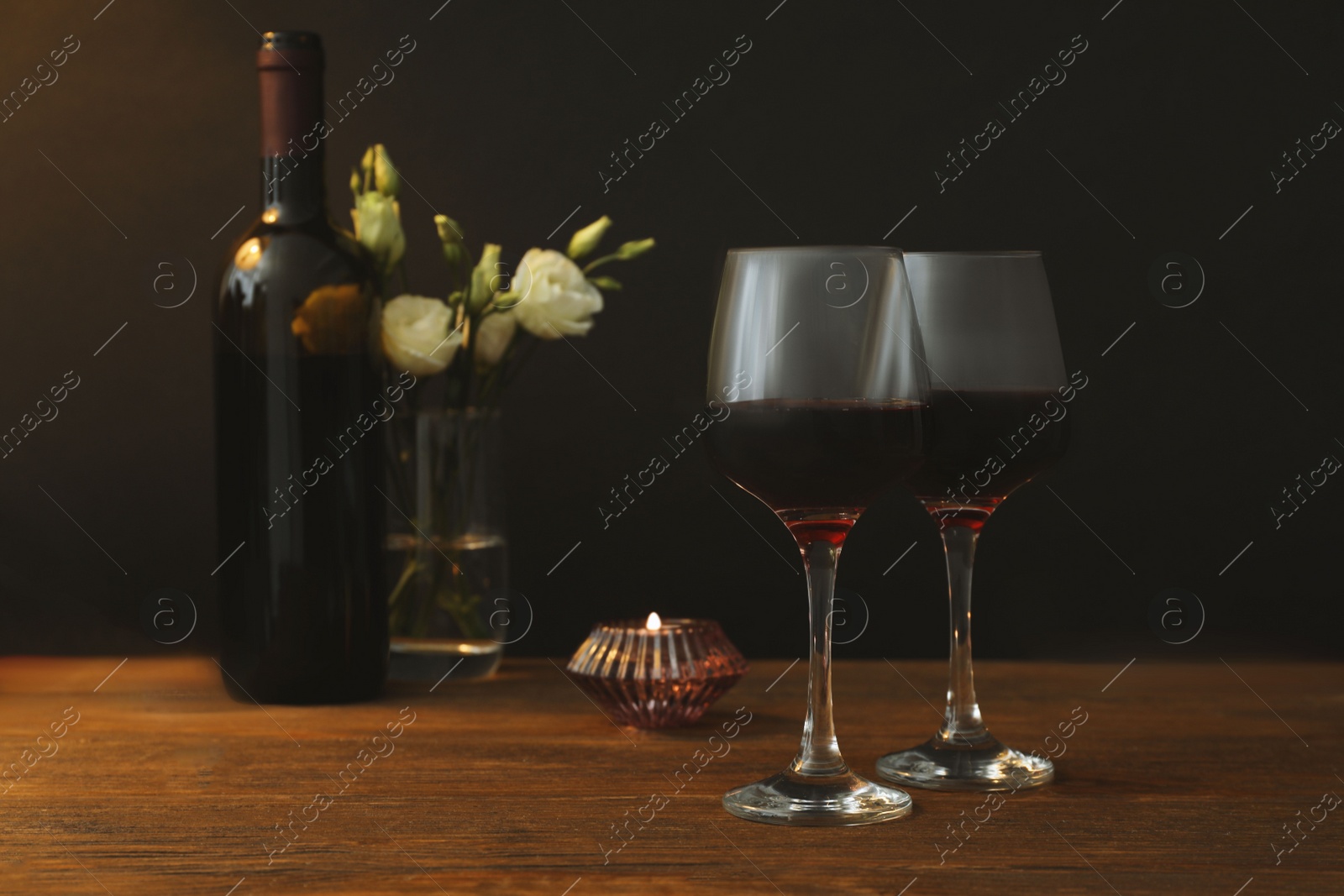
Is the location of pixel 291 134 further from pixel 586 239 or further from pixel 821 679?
pixel 821 679

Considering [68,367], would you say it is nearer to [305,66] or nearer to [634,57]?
[305,66]

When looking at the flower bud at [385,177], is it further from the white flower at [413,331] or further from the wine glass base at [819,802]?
the wine glass base at [819,802]

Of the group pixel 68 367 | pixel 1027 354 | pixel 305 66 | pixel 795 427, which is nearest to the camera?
pixel 795 427

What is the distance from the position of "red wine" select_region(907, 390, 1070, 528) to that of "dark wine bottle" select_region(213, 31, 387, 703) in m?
0.44

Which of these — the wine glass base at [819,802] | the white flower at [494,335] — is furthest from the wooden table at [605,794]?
the white flower at [494,335]

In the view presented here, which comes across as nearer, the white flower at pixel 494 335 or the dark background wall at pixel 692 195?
the white flower at pixel 494 335

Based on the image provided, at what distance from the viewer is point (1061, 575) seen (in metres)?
1.39

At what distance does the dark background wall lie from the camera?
1.34 metres

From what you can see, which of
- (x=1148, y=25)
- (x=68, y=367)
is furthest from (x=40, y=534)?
(x=1148, y=25)

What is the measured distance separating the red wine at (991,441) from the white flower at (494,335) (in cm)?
45

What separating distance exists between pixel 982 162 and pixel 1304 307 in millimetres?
365

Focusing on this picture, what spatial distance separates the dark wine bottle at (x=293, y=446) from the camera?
0.97m

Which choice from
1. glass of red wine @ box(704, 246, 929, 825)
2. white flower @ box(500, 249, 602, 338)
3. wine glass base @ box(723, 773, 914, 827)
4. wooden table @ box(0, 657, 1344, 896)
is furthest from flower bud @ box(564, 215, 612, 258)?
wine glass base @ box(723, 773, 914, 827)

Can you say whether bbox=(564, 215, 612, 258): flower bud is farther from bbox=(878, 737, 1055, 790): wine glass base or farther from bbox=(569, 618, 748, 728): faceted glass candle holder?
bbox=(878, 737, 1055, 790): wine glass base
